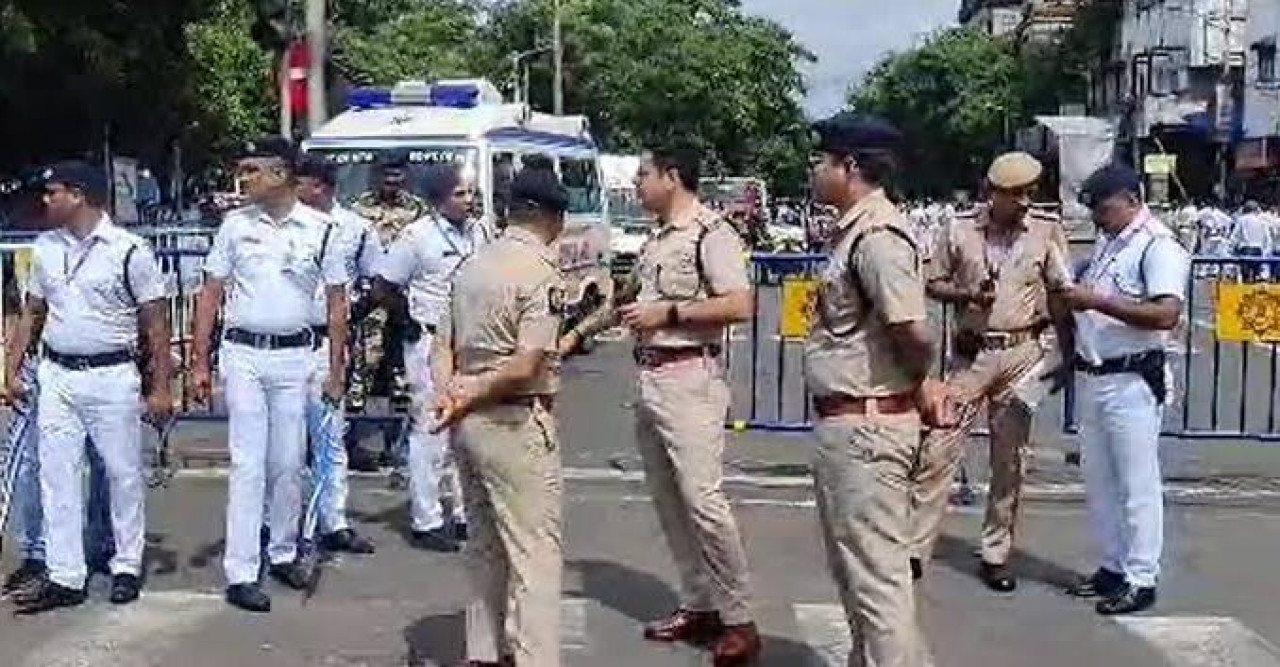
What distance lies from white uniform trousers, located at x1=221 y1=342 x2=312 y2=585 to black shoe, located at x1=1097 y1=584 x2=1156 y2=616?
11.2ft

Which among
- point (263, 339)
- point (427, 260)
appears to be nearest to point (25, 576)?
point (263, 339)

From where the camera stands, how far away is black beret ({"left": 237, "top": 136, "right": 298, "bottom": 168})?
8539 mm

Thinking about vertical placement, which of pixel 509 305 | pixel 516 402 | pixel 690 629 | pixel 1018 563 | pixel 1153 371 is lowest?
pixel 1018 563

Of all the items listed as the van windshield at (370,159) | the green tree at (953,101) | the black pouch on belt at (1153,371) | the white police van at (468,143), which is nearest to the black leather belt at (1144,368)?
the black pouch on belt at (1153,371)

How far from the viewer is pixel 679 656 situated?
26.0 feet

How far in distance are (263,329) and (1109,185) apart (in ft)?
11.4

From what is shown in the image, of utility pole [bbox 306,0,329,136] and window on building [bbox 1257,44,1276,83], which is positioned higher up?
window on building [bbox 1257,44,1276,83]

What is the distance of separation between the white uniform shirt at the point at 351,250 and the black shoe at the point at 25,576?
1.59 metres

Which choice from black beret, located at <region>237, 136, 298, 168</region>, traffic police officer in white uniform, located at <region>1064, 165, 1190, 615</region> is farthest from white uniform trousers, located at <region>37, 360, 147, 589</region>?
traffic police officer in white uniform, located at <region>1064, 165, 1190, 615</region>

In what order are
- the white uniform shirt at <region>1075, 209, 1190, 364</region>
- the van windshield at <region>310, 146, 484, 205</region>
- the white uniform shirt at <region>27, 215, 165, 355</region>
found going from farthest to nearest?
the van windshield at <region>310, 146, 484, 205</region>, the white uniform shirt at <region>1075, 209, 1190, 364</region>, the white uniform shirt at <region>27, 215, 165, 355</region>

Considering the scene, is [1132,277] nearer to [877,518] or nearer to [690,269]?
[690,269]

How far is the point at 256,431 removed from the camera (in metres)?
8.48

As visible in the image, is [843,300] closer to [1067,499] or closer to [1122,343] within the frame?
[1122,343]

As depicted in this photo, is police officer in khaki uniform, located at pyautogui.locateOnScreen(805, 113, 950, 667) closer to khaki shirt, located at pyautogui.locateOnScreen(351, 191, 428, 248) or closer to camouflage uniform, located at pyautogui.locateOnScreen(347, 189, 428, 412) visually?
camouflage uniform, located at pyautogui.locateOnScreen(347, 189, 428, 412)
